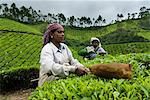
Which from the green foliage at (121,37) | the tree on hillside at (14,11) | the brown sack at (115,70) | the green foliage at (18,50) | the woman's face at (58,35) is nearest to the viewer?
the brown sack at (115,70)

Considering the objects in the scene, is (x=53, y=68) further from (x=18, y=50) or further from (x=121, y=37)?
(x=121, y=37)

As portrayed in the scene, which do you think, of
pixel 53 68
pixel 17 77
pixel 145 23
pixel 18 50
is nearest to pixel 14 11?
pixel 145 23

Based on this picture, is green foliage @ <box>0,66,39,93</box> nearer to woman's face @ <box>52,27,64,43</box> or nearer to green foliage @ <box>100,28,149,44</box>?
woman's face @ <box>52,27,64,43</box>

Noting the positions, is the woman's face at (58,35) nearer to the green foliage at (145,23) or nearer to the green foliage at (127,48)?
the green foliage at (127,48)

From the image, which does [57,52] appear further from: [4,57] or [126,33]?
[126,33]

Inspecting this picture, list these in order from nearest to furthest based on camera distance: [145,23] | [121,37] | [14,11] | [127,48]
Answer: [127,48] < [121,37] < [14,11] < [145,23]

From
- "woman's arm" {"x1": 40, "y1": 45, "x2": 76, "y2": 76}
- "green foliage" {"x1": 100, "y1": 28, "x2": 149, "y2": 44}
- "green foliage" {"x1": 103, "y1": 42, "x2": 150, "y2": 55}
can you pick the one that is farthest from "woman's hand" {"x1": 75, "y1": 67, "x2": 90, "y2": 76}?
"green foliage" {"x1": 100, "y1": 28, "x2": 149, "y2": 44}

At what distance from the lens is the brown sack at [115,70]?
2703mm

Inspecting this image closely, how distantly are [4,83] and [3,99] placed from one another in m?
1.03

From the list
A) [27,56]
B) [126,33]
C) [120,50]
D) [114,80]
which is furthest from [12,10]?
[114,80]

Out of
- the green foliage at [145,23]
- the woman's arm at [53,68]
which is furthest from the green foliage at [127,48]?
the woman's arm at [53,68]

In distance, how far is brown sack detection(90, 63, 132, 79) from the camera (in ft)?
8.87

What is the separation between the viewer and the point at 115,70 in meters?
2.72

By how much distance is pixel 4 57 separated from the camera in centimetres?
1786
